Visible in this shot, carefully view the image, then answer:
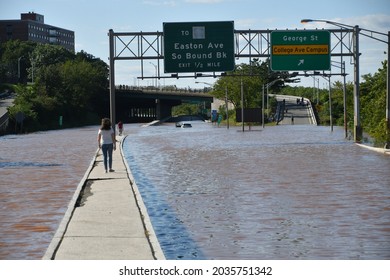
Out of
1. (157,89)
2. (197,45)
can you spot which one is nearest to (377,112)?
(197,45)

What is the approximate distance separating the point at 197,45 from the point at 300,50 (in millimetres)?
6731

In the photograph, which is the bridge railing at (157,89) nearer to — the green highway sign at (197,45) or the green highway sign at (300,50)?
the green highway sign at (197,45)

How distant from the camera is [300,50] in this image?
53250 millimetres

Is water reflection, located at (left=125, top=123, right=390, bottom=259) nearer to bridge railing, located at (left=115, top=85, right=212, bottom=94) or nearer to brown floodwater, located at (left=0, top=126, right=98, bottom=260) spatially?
brown floodwater, located at (left=0, top=126, right=98, bottom=260)

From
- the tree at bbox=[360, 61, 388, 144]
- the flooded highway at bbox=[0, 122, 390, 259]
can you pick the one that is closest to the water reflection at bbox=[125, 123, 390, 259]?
the flooded highway at bbox=[0, 122, 390, 259]

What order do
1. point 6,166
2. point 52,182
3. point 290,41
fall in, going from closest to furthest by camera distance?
point 52,182 < point 6,166 < point 290,41

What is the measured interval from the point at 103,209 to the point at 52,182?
8891mm

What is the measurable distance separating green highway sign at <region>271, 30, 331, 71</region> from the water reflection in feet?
58.0

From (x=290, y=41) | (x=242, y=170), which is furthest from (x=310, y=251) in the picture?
(x=290, y=41)

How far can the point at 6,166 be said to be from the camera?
1348 inches

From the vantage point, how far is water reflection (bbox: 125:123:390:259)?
507 inches

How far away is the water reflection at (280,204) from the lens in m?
12.9

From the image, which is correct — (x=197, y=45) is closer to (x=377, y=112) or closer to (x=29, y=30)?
(x=377, y=112)
